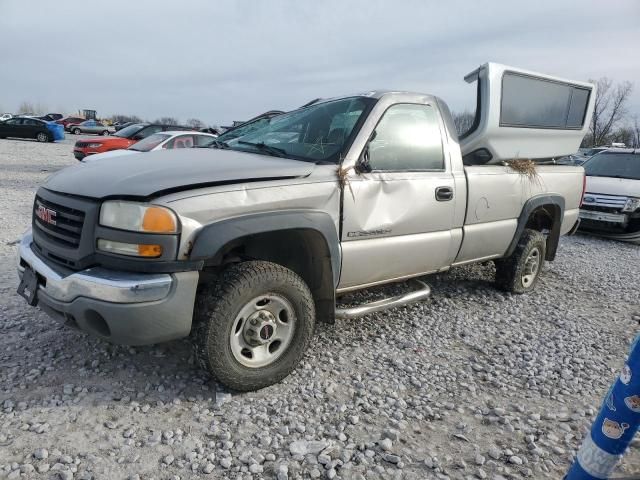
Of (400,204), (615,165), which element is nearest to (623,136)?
(615,165)

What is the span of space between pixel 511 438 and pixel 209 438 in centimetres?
167

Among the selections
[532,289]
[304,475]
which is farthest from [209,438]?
[532,289]

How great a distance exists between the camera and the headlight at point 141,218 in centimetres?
239

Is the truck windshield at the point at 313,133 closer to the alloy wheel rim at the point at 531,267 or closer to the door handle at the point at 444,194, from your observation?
the door handle at the point at 444,194

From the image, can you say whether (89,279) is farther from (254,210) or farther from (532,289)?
(532,289)

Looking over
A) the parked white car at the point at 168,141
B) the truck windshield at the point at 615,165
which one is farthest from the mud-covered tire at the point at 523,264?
the parked white car at the point at 168,141

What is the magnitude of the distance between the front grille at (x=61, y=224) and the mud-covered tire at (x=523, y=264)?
3971mm

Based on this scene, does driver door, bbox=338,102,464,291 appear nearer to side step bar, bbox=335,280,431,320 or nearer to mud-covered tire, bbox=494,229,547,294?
side step bar, bbox=335,280,431,320

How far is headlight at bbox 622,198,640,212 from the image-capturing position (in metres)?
8.17

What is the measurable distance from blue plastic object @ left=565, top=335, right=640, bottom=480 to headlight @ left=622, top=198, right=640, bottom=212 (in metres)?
7.91

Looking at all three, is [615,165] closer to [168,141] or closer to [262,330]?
[262,330]

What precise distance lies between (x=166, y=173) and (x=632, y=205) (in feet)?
27.9

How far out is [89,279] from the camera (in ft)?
7.86

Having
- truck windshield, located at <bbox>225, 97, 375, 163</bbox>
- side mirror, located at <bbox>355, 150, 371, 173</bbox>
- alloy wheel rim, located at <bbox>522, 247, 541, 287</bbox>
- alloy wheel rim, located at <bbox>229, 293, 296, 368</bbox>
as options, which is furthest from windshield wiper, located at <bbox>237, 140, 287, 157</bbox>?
alloy wheel rim, located at <bbox>522, 247, 541, 287</bbox>
